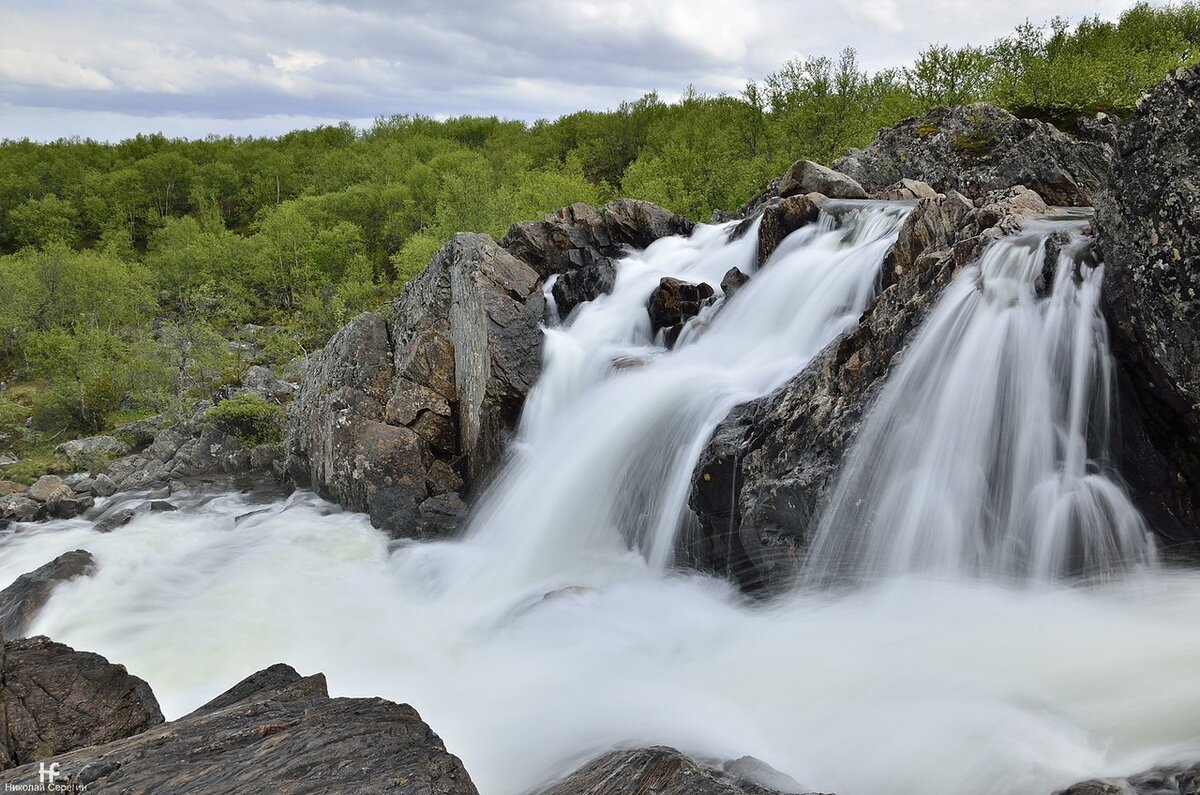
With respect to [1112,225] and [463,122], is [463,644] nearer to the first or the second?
[1112,225]

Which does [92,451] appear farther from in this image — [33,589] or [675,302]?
[675,302]

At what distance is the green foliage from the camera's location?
2467cm

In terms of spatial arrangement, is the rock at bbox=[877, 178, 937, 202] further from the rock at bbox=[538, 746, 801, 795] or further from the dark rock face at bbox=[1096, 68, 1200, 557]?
the rock at bbox=[538, 746, 801, 795]

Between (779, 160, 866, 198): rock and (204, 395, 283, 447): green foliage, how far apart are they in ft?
62.6

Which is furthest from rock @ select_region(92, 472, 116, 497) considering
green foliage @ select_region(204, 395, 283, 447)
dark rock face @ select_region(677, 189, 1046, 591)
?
dark rock face @ select_region(677, 189, 1046, 591)

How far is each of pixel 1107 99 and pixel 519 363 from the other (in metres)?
26.3

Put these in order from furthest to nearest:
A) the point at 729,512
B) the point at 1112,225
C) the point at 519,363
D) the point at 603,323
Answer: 1. the point at 603,323
2. the point at 519,363
3. the point at 729,512
4. the point at 1112,225

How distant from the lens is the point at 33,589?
42.1 feet

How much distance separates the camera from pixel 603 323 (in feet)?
67.5

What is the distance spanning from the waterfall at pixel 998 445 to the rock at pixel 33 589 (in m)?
13.2

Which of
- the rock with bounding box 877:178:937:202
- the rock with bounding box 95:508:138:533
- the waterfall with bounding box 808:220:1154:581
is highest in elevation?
the rock with bounding box 877:178:937:202

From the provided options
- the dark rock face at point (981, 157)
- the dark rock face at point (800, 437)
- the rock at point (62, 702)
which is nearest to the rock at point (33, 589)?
the rock at point (62, 702)

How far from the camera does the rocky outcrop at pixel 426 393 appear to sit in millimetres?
17891

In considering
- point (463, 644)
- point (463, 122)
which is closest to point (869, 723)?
point (463, 644)
